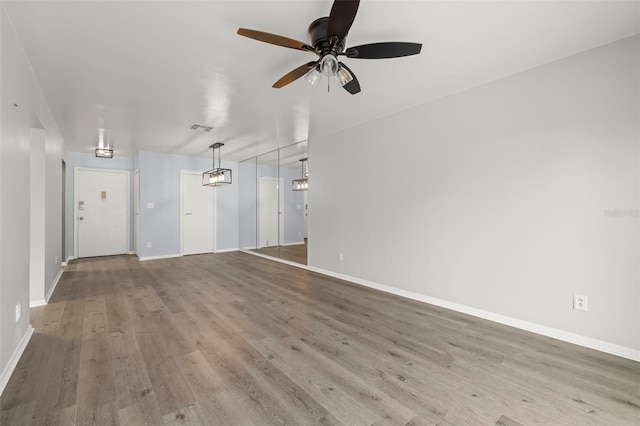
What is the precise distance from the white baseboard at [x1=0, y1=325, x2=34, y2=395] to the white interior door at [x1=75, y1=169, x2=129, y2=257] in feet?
17.0

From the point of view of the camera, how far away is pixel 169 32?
7.34 feet

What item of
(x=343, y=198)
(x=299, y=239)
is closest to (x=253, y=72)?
(x=343, y=198)

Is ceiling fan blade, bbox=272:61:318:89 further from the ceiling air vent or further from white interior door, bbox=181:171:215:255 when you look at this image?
white interior door, bbox=181:171:215:255

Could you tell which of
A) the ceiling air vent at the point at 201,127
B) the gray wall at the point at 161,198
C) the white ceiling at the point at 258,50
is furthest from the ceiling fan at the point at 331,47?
the gray wall at the point at 161,198

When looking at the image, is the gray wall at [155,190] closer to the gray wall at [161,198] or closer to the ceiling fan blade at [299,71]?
the gray wall at [161,198]

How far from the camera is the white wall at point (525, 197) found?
2.39 meters

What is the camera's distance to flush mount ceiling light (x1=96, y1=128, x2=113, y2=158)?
17.1 ft

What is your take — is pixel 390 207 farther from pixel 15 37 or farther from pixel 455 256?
pixel 15 37

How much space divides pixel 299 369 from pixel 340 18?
7.68 ft

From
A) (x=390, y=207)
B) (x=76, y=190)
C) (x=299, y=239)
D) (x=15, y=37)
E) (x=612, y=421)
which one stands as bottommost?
(x=612, y=421)

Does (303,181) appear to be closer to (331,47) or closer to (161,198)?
(161,198)

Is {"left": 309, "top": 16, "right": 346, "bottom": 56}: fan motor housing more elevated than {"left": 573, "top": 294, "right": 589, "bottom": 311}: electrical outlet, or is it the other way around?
{"left": 309, "top": 16, "right": 346, "bottom": 56}: fan motor housing

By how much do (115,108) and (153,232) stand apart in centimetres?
376

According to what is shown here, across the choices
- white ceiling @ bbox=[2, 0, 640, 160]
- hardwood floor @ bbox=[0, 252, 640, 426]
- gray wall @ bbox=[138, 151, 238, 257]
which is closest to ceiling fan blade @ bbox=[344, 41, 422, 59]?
white ceiling @ bbox=[2, 0, 640, 160]
